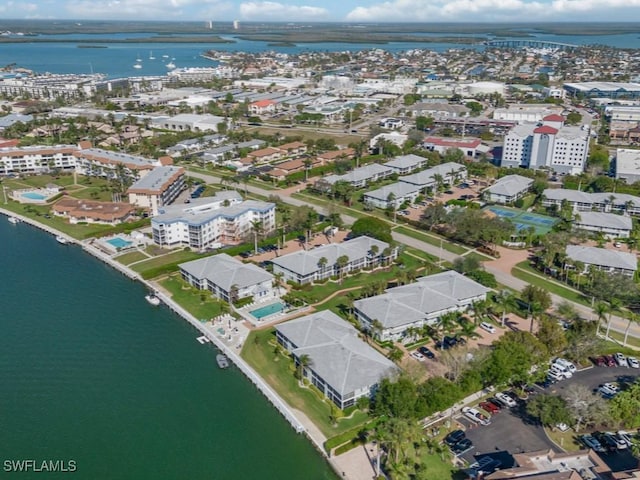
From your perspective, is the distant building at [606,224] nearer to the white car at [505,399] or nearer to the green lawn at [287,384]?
the white car at [505,399]

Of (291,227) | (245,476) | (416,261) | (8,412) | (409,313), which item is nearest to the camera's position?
(245,476)

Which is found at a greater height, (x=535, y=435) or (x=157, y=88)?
(x=157, y=88)

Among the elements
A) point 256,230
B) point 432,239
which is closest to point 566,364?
point 432,239

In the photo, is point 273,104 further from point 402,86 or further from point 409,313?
point 409,313

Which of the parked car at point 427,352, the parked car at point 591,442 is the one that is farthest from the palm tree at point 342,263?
the parked car at point 591,442

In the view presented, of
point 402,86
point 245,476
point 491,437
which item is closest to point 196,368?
point 245,476

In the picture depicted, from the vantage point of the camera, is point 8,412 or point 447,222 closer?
point 8,412
